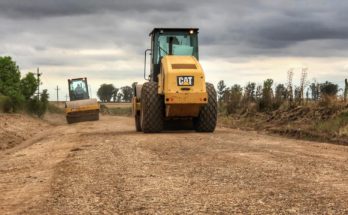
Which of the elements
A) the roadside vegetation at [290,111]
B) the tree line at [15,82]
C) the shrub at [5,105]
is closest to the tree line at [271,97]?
the roadside vegetation at [290,111]

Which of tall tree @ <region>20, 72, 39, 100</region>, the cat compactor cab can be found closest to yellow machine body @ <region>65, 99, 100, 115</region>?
the cat compactor cab

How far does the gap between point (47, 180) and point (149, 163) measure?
222 centimetres

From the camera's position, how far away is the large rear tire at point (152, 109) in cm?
2005

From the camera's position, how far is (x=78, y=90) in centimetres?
4509

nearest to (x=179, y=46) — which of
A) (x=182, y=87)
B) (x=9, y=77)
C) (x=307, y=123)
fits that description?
(x=182, y=87)

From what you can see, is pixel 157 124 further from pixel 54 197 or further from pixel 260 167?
pixel 54 197

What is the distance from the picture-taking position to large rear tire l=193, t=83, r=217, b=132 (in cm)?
2039

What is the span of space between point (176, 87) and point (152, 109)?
4.13 ft

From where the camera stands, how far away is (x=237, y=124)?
3158 cm

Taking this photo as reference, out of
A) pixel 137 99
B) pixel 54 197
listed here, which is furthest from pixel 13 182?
pixel 137 99

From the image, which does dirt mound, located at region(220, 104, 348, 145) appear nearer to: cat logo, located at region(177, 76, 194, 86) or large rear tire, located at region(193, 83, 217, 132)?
large rear tire, located at region(193, 83, 217, 132)

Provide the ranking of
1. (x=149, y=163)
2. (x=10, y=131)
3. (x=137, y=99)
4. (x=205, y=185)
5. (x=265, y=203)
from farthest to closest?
(x=10, y=131) → (x=137, y=99) → (x=149, y=163) → (x=205, y=185) → (x=265, y=203)

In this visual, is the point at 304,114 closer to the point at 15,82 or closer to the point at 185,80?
the point at 185,80

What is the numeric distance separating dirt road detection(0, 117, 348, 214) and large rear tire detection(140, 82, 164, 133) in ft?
20.4
